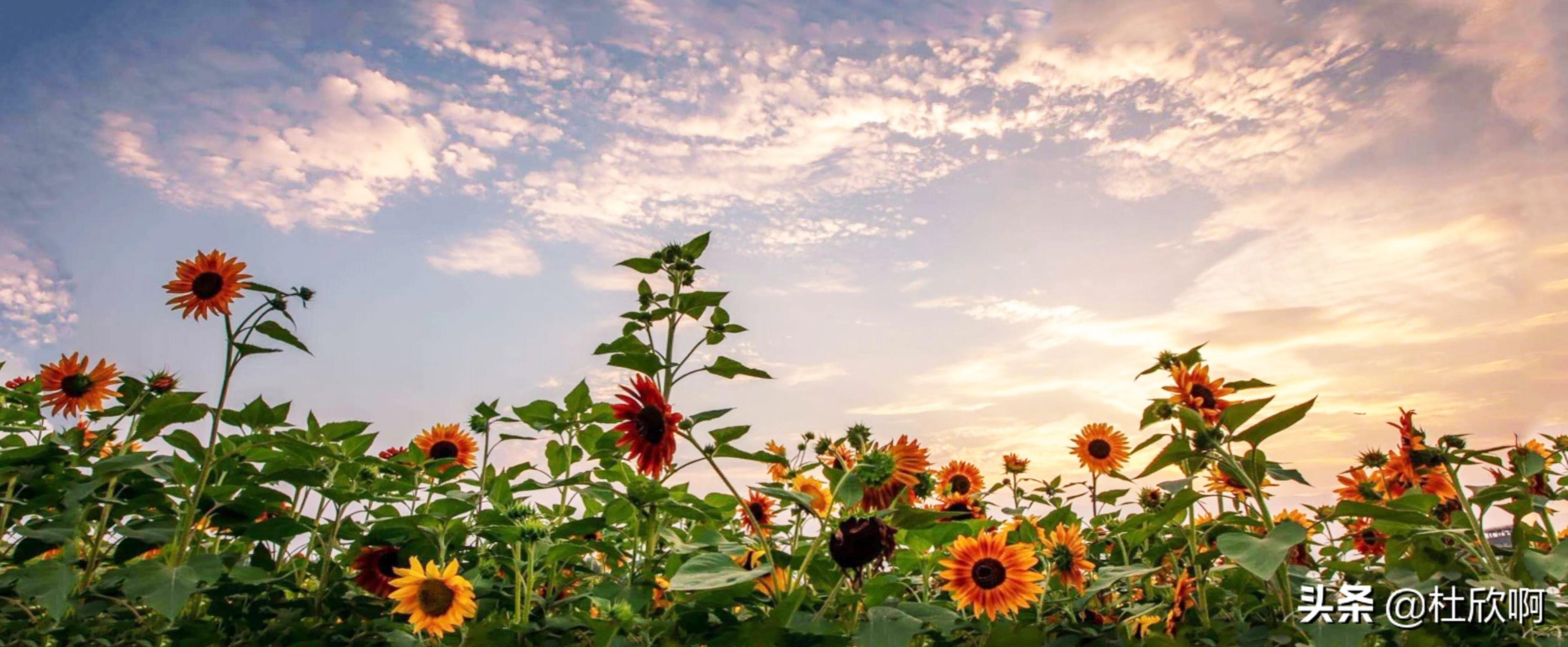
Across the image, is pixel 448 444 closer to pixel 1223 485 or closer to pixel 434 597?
pixel 434 597

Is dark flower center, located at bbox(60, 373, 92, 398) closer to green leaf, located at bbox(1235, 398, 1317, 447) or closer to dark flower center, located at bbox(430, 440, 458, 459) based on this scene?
dark flower center, located at bbox(430, 440, 458, 459)

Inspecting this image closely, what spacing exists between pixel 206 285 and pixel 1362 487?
388 centimetres

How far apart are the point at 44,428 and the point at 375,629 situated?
167 cm

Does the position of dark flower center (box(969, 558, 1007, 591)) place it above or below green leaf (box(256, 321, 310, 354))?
below

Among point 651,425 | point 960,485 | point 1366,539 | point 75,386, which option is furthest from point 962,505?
point 75,386

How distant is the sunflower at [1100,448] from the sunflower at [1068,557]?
1.45m

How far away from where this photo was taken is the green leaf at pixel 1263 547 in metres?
1.80

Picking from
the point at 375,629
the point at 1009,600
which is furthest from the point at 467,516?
the point at 1009,600

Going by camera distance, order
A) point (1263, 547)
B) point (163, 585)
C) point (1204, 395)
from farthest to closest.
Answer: point (1204, 395) < point (163, 585) < point (1263, 547)

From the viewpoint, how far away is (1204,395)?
8.48ft

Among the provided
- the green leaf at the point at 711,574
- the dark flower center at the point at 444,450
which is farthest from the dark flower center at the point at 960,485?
the green leaf at the point at 711,574

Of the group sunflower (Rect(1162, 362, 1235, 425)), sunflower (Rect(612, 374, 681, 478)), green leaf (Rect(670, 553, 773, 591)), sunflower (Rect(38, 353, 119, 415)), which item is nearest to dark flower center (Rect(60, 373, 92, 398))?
sunflower (Rect(38, 353, 119, 415))

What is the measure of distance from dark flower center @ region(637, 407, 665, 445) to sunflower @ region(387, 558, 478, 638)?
1.88 feet

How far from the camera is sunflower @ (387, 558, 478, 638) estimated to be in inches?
93.4
